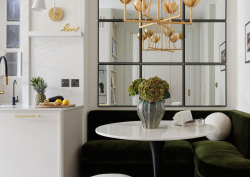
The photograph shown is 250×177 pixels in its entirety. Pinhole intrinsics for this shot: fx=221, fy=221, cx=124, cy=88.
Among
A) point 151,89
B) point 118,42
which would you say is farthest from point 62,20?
point 151,89

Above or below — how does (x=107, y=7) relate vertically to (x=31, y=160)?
above

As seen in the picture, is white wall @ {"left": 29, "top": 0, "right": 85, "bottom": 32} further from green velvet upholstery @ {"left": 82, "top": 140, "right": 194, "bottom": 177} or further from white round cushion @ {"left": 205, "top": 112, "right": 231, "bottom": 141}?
white round cushion @ {"left": 205, "top": 112, "right": 231, "bottom": 141}

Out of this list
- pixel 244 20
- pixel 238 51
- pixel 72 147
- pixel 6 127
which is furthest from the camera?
pixel 238 51

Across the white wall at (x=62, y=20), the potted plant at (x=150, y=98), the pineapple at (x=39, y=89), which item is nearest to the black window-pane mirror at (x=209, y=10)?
the white wall at (x=62, y=20)

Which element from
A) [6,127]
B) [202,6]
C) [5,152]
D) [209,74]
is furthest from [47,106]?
[202,6]

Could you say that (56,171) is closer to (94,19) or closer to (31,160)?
(31,160)

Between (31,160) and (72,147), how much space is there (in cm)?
42

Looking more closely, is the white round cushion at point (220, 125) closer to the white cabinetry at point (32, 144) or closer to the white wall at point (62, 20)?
the white cabinetry at point (32, 144)

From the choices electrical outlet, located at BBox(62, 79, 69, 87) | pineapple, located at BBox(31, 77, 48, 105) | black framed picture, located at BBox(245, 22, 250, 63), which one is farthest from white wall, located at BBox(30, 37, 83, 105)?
black framed picture, located at BBox(245, 22, 250, 63)

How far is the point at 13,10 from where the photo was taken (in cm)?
312

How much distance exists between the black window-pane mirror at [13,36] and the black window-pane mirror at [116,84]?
4.09 ft

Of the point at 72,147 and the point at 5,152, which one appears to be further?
the point at 72,147

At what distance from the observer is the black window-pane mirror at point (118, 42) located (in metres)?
3.04

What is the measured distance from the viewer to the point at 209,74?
9.86ft
